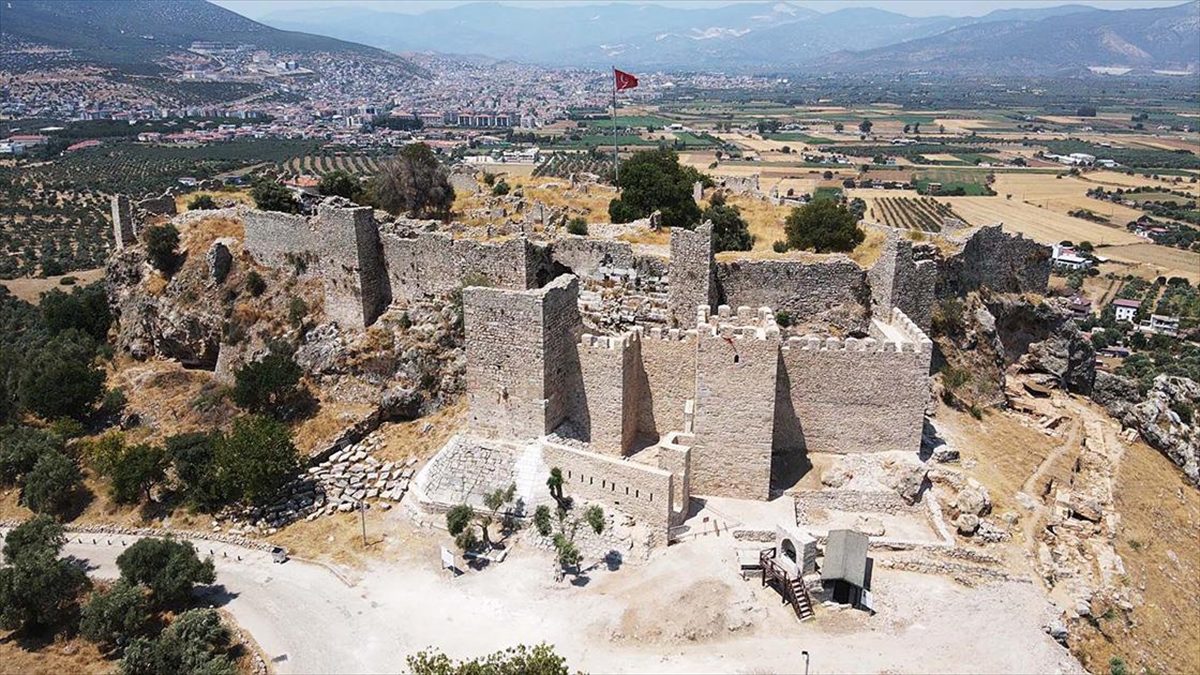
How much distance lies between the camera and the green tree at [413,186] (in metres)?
35.3

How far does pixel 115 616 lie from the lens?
1941 cm

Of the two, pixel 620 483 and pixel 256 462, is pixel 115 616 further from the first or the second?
pixel 620 483

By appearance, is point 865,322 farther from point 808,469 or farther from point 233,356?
point 233,356

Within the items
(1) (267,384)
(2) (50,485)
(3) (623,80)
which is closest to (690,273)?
(3) (623,80)

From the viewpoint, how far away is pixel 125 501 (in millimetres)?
25312

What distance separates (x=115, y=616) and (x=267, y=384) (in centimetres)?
958

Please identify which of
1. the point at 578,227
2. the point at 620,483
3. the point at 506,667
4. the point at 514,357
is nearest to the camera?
the point at 506,667

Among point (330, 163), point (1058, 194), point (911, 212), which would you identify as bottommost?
point (911, 212)

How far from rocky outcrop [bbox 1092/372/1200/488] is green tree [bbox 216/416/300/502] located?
103 ft

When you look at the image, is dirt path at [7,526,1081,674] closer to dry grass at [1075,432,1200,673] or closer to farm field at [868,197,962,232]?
dry grass at [1075,432,1200,673]

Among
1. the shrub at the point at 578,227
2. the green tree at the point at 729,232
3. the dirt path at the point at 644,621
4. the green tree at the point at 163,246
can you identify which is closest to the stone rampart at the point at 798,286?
the green tree at the point at 729,232

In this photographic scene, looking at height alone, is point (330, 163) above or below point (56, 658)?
above

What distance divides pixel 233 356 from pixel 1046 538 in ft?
93.9

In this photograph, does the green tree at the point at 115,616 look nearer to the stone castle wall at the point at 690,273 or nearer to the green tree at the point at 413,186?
the stone castle wall at the point at 690,273
